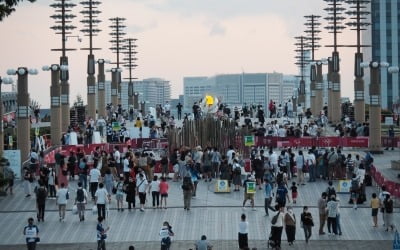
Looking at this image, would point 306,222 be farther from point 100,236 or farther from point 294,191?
point 100,236

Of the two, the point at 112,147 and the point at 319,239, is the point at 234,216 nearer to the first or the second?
the point at 319,239

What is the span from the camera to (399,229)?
107 feet

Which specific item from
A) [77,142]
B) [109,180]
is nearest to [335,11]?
[77,142]

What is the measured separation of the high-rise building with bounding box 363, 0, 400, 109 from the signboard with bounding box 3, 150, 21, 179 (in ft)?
359

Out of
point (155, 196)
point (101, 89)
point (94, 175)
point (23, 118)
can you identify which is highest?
point (101, 89)

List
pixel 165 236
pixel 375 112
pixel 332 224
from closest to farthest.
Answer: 1. pixel 165 236
2. pixel 332 224
3. pixel 375 112

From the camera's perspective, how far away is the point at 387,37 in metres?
149

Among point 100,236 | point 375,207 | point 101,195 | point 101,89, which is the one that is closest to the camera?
point 100,236

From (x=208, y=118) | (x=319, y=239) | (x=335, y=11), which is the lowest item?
(x=319, y=239)

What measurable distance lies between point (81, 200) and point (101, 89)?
4173 cm

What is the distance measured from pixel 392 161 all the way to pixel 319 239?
1587 centimetres

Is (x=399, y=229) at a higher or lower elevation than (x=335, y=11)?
lower

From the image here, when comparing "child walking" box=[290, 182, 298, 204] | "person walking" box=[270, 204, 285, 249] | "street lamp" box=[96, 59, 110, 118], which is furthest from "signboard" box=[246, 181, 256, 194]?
"street lamp" box=[96, 59, 110, 118]

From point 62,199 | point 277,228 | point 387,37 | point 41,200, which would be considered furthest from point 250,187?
point 387,37
